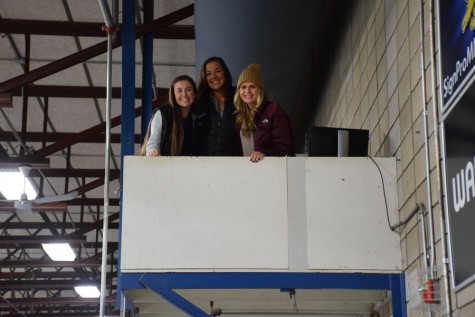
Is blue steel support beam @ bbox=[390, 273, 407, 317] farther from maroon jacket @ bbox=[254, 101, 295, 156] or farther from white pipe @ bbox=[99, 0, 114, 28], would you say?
white pipe @ bbox=[99, 0, 114, 28]

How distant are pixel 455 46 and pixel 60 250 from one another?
12.7 m

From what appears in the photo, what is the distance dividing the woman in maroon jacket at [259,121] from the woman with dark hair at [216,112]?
91mm

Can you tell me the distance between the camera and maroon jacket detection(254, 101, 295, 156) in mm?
5859

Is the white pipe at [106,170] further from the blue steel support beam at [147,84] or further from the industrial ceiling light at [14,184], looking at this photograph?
the industrial ceiling light at [14,184]

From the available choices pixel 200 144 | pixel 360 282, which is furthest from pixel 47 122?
pixel 360 282

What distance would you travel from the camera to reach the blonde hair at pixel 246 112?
19.5ft

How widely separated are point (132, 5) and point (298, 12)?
139cm

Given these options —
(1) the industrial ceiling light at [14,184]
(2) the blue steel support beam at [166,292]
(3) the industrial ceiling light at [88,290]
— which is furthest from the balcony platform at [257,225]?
(3) the industrial ceiling light at [88,290]

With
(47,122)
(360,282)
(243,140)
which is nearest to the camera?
(360,282)

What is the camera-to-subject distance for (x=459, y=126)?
4.04 metres

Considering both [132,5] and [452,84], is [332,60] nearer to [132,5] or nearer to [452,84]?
[132,5]

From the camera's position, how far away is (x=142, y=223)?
5.81 m

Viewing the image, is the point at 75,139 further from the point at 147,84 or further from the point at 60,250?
the point at 147,84

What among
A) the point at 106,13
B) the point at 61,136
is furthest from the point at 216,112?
the point at 61,136
